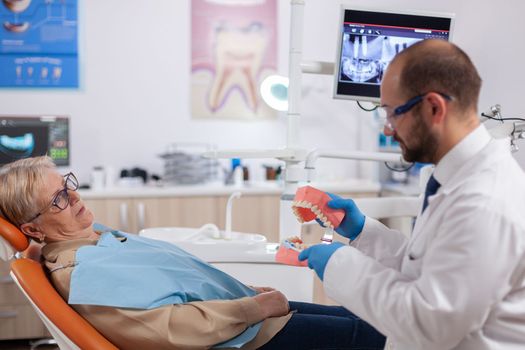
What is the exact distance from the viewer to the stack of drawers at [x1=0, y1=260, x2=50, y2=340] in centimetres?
296

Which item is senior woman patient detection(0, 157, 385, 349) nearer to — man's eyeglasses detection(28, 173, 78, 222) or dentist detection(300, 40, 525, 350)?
man's eyeglasses detection(28, 173, 78, 222)

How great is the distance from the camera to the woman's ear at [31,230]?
1628 millimetres

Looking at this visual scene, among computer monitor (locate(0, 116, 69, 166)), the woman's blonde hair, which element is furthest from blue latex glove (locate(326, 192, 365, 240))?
computer monitor (locate(0, 116, 69, 166))

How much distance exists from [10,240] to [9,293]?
5.33ft

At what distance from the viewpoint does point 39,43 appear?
3361mm

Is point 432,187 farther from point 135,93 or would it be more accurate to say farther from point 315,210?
point 135,93

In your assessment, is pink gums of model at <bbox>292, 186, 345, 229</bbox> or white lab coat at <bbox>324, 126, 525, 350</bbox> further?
pink gums of model at <bbox>292, 186, 345, 229</bbox>

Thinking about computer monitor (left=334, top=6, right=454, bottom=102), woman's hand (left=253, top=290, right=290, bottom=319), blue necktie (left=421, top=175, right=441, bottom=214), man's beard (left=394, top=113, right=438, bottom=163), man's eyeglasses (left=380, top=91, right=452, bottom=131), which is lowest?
woman's hand (left=253, top=290, right=290, bottom=319)

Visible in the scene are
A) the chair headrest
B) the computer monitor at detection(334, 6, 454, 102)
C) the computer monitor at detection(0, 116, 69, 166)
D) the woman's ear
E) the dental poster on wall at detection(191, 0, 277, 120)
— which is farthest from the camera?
the dental poster on wall at detection(191, 0, 277, 120)

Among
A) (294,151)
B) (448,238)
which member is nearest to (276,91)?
(294,151)

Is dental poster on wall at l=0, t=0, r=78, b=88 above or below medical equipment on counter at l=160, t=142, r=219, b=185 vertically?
above

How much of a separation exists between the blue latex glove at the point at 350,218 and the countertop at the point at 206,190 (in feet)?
4.53

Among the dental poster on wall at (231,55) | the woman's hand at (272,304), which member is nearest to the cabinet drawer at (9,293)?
the dental poster on wall at (231,55)

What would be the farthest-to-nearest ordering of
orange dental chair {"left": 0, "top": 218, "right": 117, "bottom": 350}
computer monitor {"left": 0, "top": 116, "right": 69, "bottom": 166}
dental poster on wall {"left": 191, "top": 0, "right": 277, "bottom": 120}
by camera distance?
dental poster on wall {"left": 191, "top": 0, "right": 277, "bottom": 120}, computer monitor {"left": 0, "top": 116, "right": 69, "bottom": 166}, orange dental chair {"left": 0, "top": 218, "right": 117, "bottom": 350}
